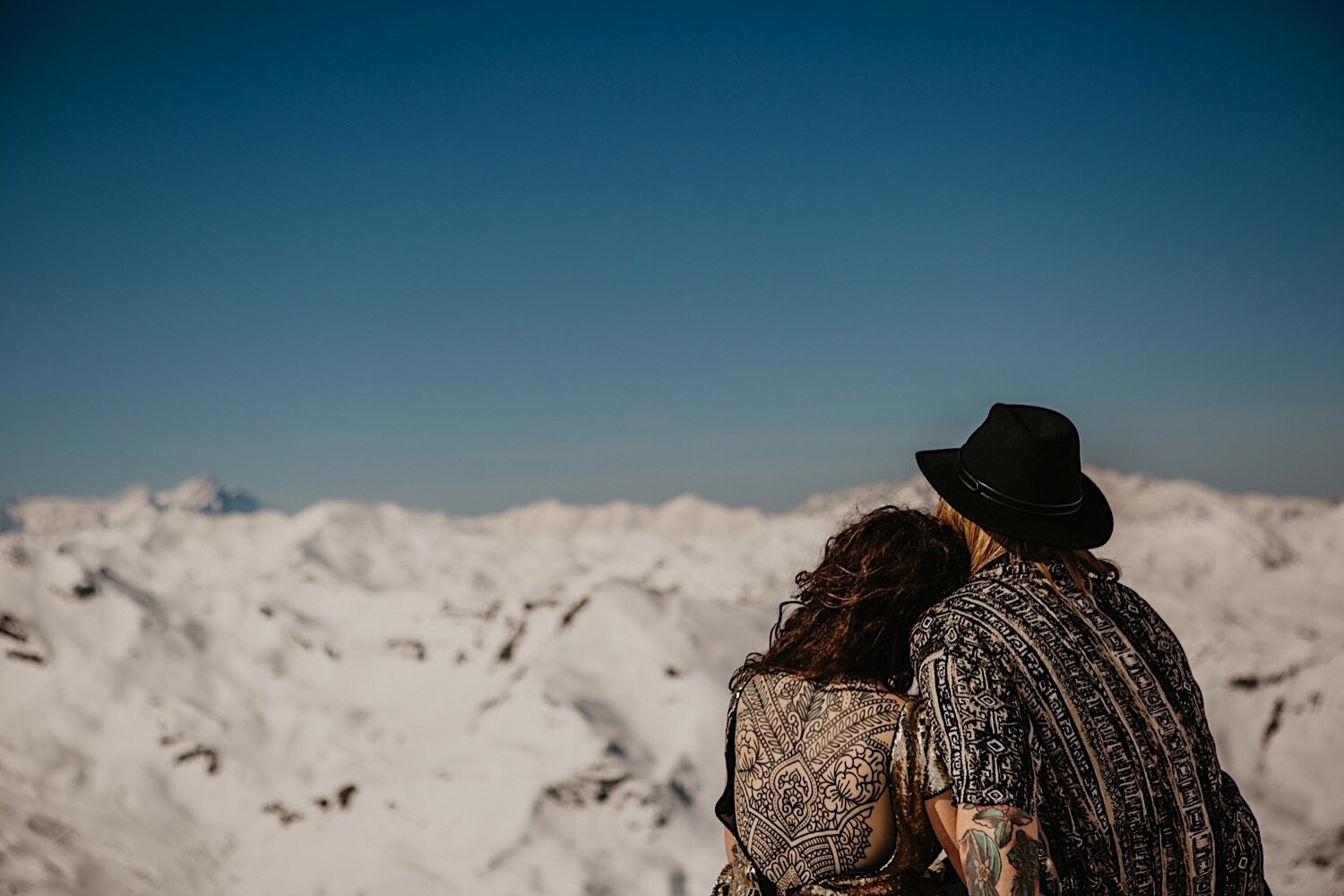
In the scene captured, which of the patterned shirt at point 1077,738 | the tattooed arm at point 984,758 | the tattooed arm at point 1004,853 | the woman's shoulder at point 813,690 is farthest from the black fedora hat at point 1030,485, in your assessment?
the tattooed arm at point 1004,853

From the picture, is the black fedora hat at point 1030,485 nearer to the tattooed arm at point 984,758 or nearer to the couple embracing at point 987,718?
the couple embracing at point 987,718

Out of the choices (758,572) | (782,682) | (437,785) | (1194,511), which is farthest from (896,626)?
(1194,511)

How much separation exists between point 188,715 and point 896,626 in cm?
4624

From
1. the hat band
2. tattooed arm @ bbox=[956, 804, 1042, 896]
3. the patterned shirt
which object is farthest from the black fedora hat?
tattooed arm @ bbox=[956, 804, 1042, 896]

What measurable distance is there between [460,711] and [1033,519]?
110ft

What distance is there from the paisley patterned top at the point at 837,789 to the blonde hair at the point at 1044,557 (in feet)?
1.62

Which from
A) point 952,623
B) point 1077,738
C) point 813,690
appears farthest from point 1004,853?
point 813,690

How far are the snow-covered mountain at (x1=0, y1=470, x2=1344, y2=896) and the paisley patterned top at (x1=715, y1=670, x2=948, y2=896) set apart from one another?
651 millimetres

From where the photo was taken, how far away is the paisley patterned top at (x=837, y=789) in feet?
9.50

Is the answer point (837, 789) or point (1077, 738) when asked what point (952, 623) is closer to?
point (1077, 738)

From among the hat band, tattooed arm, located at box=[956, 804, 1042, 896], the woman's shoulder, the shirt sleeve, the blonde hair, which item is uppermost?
the hat band

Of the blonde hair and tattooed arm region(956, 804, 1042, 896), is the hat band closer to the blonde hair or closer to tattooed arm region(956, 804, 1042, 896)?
the blonde hair

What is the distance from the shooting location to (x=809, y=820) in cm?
304

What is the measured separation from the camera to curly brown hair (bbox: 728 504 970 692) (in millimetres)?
3107
